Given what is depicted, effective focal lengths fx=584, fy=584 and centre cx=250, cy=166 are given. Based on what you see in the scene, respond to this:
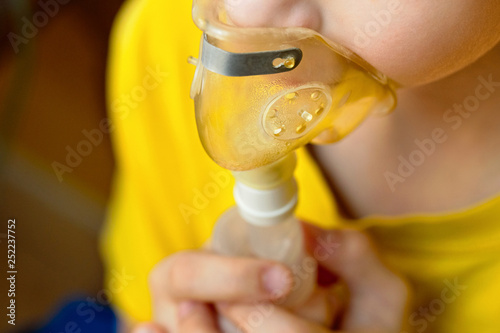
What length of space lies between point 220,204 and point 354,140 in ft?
0.63

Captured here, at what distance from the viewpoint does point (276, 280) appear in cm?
49

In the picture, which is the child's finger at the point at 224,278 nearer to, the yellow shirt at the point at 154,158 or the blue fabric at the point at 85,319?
the yellow shirt at the point at 154,158

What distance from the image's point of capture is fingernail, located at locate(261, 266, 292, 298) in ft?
1.61

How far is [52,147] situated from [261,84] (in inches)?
45.8

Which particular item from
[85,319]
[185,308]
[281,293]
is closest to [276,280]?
[281,293]

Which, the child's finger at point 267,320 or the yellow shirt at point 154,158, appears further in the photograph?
the yellow shirt at point 154,158

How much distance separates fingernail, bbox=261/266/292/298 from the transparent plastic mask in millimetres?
118

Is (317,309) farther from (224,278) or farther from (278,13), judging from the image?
(278,13)

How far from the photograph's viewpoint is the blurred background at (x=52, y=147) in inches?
50.9

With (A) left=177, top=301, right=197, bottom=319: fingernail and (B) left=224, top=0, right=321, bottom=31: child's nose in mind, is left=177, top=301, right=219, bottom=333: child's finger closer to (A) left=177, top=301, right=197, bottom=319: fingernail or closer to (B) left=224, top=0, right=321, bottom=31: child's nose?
(A) left=177, top=301, right=197, bottom=319: fingernail

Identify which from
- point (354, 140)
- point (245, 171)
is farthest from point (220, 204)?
point (245, 171)

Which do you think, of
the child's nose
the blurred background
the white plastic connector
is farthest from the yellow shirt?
the blurred background

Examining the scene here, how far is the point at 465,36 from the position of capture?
0.40 metres

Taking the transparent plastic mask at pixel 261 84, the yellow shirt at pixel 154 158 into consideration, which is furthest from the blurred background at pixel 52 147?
the transparent plastic mask at pixel 261 84
